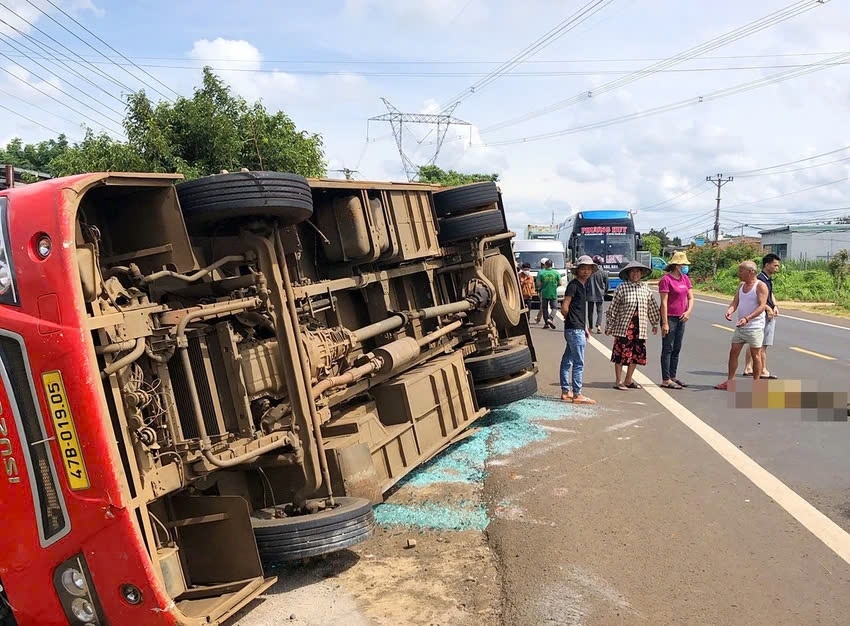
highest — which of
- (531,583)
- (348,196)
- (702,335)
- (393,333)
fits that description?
(348,196)

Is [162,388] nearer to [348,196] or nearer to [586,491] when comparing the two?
[348,196]

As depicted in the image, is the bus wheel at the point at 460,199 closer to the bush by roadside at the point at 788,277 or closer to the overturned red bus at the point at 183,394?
the overturned red bus at the point at 183,394

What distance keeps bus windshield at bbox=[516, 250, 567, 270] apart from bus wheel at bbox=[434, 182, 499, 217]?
18.8m

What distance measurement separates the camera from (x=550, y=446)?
7.27 m

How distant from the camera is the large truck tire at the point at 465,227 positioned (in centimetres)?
793

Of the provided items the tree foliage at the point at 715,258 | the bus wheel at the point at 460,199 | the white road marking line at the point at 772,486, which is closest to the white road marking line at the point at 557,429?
the white road marking line at the point at 772,486

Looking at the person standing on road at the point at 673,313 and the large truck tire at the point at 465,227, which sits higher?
the large truck tire at the point at 465,227

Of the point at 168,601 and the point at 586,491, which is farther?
the point at 586,491

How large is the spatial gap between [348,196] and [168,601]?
354cm

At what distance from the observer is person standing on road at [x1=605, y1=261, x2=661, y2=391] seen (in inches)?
388

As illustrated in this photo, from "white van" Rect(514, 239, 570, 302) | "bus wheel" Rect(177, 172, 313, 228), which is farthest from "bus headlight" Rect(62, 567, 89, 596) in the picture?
"white van" Rect(514, 239, 570, 302)

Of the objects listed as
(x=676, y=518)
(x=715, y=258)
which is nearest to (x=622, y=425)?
(x=676, y=518)

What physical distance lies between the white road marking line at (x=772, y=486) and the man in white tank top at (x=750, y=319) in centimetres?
142

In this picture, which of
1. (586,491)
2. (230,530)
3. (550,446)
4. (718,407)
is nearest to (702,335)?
(718,407)
